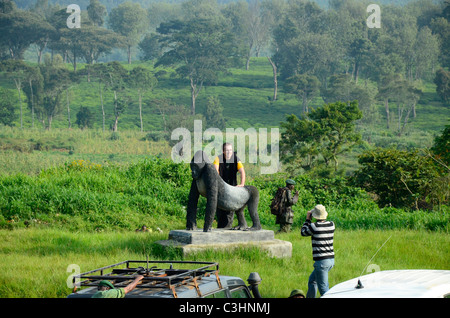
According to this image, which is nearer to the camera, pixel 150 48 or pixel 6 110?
pixel 6 110

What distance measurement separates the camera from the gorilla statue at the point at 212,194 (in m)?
11.0

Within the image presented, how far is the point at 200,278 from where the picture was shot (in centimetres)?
577

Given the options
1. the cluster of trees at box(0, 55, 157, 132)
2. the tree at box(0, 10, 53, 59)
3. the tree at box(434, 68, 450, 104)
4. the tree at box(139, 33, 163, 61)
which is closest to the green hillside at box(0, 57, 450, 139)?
the tree at box(434, 68, 450, 104)

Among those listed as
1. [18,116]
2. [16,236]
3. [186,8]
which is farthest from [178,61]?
[16,236]

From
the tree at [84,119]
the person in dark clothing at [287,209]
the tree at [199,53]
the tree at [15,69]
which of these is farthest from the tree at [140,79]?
the person in dark clothing at [287,209]

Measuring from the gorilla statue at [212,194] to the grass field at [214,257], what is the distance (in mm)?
812

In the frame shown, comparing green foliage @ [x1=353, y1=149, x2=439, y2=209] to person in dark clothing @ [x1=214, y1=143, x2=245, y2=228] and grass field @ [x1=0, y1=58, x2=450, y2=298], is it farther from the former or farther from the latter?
person in dark clothing @ [x1=214, y1=143, x2=245, y2=228]

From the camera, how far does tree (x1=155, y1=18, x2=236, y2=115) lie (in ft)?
242

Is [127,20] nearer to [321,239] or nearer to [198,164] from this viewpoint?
[198,164]

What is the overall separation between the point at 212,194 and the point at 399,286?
6273 mm

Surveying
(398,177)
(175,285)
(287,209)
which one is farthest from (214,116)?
(175,285)

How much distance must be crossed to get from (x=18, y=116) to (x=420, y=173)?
51879mm

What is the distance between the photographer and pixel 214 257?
35.2ft

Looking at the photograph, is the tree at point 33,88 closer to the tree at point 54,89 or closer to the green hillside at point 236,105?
the tree at point 54,89
